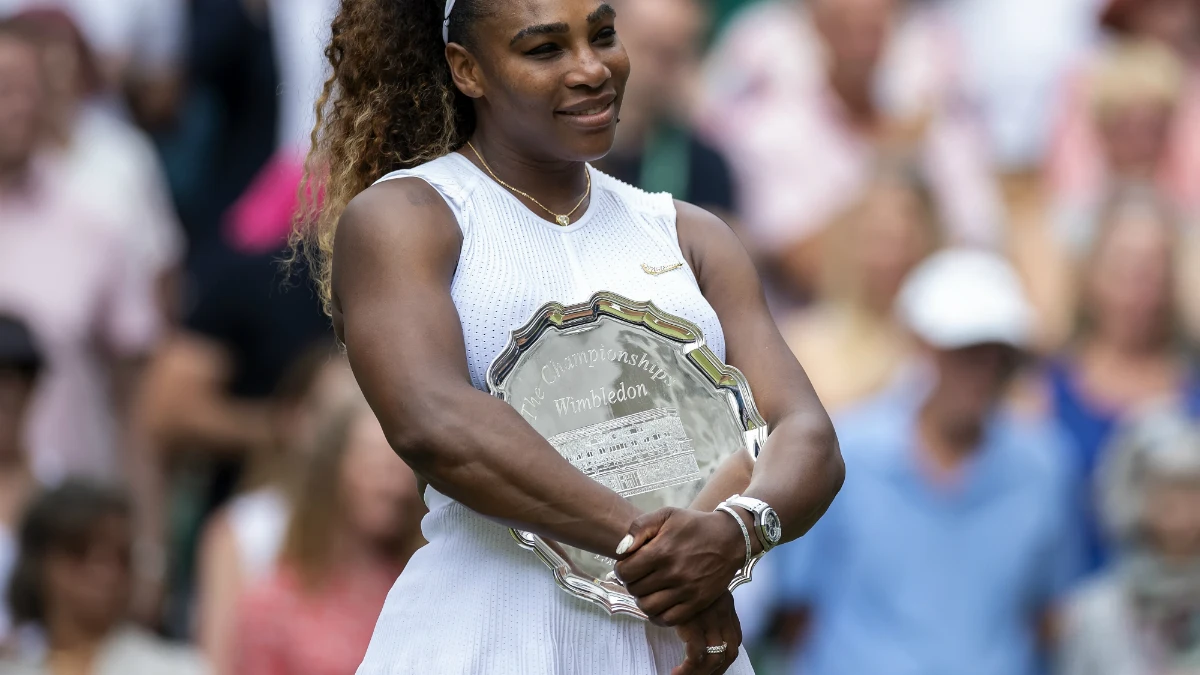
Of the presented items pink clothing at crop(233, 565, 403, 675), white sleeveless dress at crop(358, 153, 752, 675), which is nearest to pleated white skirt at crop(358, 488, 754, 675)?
white sleeveless dress at crop(358, 153, 752, 675)

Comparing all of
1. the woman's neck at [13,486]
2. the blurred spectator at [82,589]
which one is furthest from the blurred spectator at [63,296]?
the blurred spectator at [82,589]

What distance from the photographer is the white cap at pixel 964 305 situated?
579 cm

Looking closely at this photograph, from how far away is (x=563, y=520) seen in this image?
2.63m

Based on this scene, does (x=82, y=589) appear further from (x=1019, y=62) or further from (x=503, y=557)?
(x=1019, y=62)

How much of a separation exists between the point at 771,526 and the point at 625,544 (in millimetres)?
224

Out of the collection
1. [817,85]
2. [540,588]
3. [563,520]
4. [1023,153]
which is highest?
[563,520]

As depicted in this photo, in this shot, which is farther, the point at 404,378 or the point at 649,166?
the point at 649,166

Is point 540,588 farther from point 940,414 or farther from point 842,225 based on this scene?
point 842,225

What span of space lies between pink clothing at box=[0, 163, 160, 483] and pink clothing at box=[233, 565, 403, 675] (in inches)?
49.8

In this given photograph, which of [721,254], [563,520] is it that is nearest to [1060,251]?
[721,254]

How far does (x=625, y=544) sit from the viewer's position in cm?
261

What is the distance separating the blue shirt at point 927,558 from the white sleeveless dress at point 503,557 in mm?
2707

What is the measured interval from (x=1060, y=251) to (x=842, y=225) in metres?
0.97

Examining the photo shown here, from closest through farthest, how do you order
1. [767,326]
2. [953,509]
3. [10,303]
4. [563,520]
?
[563,520] < [767,326] < [953,509] < [10,303]
